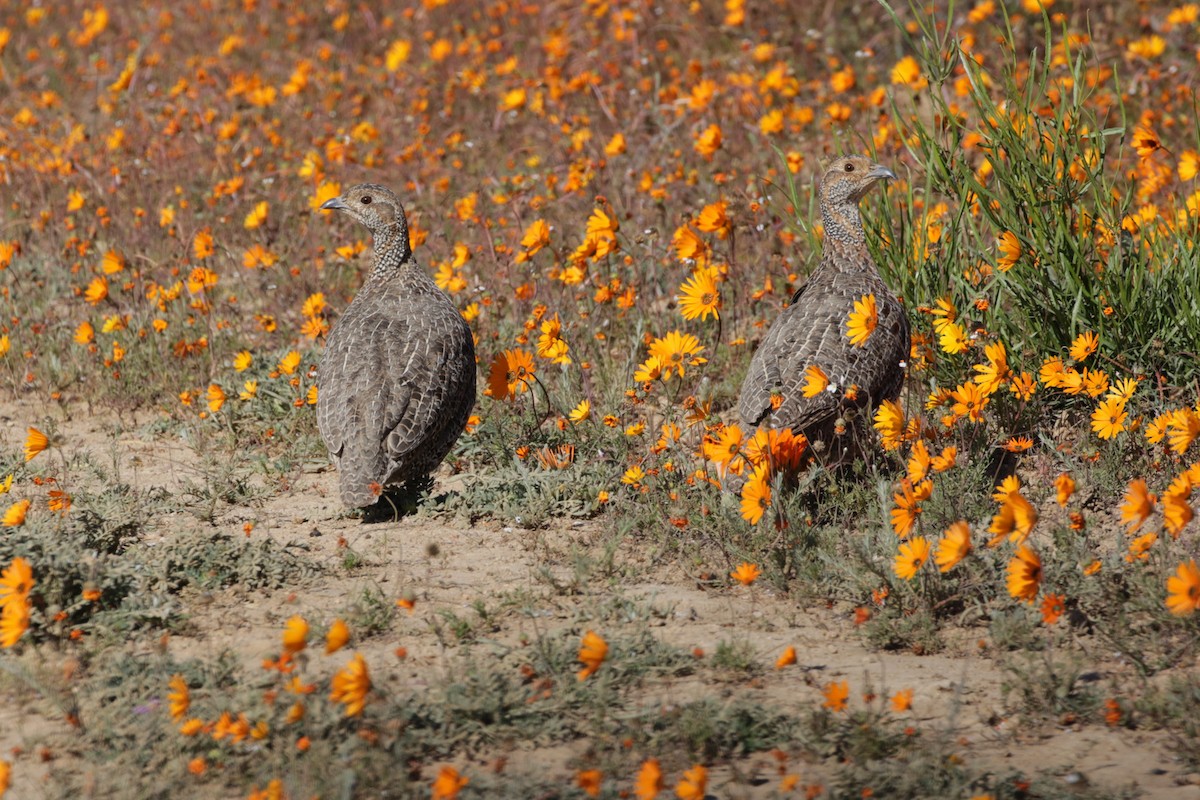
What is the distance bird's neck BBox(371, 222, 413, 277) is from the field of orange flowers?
1.25ft

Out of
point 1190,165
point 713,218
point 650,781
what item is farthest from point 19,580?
point 1190,165

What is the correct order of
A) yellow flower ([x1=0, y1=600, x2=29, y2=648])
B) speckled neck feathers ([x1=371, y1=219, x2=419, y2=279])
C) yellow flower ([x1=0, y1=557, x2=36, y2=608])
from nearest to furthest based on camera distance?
yellow flower ([x1=0, y1=600, x2=29, y2=648]) → yellow flower ([x1=0, y1=557, x2=36, y2=608]) → speckled neck feathers ([x1=371, y1=219, x2=419, y2=279])

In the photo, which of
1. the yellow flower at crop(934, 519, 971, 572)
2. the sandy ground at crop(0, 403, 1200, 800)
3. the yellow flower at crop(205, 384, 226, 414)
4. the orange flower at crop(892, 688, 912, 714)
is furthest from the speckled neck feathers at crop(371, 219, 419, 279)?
the orange flower at crop(892, 688, 912, 714)

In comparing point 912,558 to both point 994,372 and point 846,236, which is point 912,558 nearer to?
point 994,372

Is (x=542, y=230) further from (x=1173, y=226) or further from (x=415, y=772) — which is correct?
(x=415, y=772)

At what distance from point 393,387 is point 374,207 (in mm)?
1532

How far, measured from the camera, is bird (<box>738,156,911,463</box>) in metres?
5.76

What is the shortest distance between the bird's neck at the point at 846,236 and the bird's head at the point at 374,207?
225cm

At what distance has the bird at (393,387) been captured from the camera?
577 centimetres

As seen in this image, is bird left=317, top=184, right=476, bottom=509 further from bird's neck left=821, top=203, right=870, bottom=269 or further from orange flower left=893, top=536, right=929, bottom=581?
orange flower left=893, top=536, right=929, bottom=581

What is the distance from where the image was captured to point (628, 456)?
6461mm

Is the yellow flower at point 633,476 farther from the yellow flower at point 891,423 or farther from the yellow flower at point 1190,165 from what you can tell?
the yellow flower at point 1190,165

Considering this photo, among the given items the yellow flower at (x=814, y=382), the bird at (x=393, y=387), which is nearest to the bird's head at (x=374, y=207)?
the bird at (x=393, y=387)

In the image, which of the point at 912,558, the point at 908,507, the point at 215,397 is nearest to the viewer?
the point at 912,558
